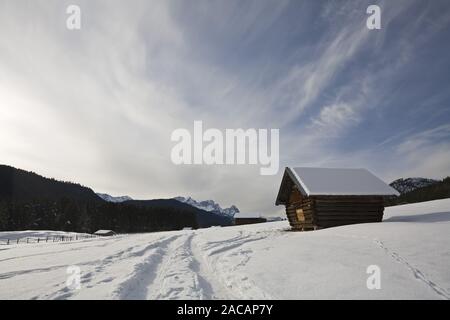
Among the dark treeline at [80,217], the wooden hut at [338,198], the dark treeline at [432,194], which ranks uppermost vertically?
the dark treeline at [432,194]

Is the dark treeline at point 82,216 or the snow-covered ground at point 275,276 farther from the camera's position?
the dark treeline at point 82,216

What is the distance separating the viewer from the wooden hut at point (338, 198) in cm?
1964

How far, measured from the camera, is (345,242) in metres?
11.3

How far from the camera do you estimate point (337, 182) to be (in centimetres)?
2125

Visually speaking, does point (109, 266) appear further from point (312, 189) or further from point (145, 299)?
point (312, 189)

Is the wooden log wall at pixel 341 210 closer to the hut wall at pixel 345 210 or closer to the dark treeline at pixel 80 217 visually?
the hut wall at pixel 345 210

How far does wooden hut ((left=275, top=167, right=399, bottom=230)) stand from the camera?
19641 millimetres

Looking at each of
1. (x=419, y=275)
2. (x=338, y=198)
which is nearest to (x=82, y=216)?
(x=338, y=198)

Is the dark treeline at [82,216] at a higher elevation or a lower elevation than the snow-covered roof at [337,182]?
lower

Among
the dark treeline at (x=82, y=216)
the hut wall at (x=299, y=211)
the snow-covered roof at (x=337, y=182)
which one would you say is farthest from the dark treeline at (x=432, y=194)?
the dark treeline at (x=82, y=216)

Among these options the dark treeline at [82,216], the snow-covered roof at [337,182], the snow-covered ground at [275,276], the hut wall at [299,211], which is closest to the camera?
the snow-covered ground at [275,276]
